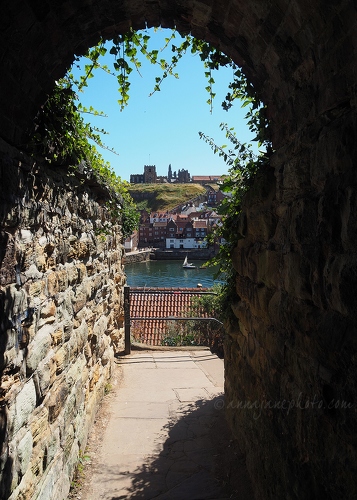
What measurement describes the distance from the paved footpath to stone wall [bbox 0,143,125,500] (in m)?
0.35

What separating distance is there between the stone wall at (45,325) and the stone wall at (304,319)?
142 centimetres

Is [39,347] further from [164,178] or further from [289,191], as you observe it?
[164,178]

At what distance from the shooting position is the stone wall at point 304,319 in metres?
1.56

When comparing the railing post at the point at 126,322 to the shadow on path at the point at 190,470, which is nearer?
the shadow on path at the point at 190,470

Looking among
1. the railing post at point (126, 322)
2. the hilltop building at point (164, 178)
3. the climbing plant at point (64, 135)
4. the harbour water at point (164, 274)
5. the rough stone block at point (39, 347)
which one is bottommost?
the harbour water at point (164, 274)

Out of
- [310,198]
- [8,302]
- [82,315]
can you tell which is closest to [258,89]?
[310,198]

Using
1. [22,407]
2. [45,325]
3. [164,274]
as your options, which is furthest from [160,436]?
[164,274]

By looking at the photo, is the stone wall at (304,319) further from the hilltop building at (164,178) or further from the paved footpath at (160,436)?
the hilltop building at (164,178)

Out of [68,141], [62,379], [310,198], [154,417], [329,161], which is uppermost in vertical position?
[68,141]

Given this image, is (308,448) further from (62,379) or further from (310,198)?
(62,379)

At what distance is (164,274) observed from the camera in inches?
1655

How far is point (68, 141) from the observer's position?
9.51ft

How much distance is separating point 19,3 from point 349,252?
72.6 inches

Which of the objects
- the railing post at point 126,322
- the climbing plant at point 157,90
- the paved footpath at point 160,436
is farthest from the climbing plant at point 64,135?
the railing post at point 126,322
